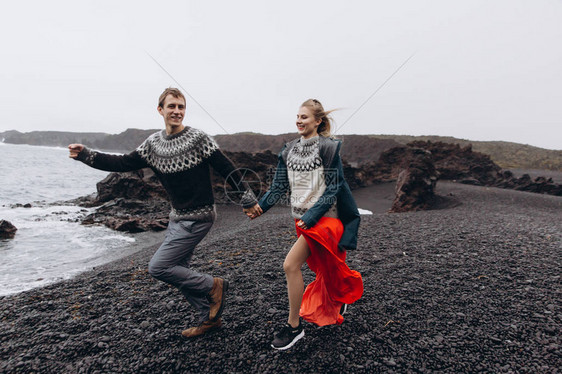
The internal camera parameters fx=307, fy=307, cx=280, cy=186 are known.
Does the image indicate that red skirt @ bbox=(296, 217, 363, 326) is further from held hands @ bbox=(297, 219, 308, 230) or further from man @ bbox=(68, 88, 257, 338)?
man @ bbox=(68, 88, 257, 338)

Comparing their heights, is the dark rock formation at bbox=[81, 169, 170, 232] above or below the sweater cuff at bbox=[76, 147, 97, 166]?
below

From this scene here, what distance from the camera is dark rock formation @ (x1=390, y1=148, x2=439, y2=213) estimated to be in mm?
13875

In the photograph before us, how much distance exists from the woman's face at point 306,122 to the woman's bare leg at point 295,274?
40.6 inches

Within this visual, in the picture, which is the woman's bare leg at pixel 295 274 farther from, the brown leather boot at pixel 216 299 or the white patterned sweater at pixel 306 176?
the brown leather boot at pixel 216 299

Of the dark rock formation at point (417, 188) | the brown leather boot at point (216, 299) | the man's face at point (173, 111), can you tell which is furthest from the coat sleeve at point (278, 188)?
the dark rock formation at point (417, 188)

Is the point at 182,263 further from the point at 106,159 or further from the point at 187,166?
the point at 106,159

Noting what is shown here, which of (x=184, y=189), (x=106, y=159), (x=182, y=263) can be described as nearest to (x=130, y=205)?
(x=106, y=159)

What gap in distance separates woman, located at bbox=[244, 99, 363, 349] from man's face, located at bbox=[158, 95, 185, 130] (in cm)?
111

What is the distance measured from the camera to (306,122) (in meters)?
2.96

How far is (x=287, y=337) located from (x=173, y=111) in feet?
7.88

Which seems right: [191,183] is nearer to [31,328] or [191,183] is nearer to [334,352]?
[334,352]

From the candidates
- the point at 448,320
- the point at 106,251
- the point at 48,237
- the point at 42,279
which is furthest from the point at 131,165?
the point at 48,237

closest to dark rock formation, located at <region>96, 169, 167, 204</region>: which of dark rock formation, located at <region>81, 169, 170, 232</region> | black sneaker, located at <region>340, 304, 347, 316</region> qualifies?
dark rock formation, located at <region>81, 169, 170, 232</region>

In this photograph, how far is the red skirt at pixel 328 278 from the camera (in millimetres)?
2838
